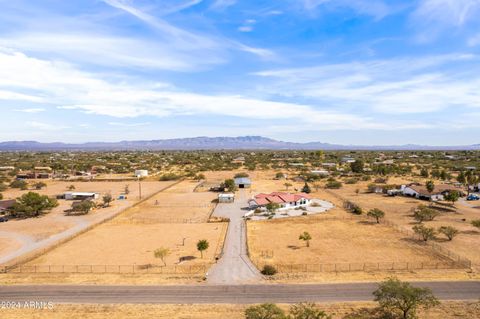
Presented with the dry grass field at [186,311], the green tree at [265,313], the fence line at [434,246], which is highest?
the green tree at [265,313]

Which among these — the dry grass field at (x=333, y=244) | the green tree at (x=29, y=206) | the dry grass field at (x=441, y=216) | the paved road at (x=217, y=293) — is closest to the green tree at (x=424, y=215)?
the dry grass field at (x=441, y=216)

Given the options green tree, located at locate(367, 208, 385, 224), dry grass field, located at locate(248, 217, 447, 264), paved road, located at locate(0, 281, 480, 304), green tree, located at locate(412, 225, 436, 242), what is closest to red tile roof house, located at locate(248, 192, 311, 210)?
dry grass field, located at locate(248, 217, 447, 264)

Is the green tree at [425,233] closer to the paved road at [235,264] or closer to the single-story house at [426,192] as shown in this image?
the paved road at [235,264]

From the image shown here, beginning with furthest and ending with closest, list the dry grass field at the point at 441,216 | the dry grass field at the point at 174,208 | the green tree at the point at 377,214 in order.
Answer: the dry grass field at the point at 174,208
the green tree at the point at 377,214
the dry grass field at the point at 441,216

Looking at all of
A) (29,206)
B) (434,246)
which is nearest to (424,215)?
(434,246)

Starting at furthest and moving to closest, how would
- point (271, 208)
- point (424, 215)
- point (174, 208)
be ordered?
point (174, 208) → point (271, 208) → point (424, 215)

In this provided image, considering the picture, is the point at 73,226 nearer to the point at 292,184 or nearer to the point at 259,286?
the point at 259,286

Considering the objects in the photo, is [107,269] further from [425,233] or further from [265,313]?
[425,233]
